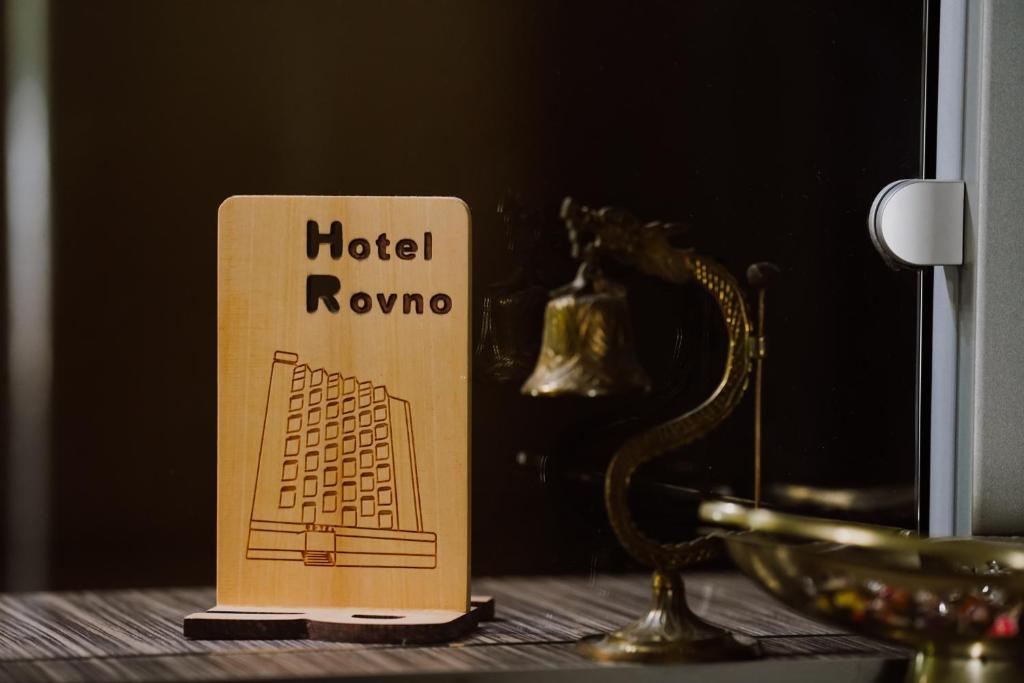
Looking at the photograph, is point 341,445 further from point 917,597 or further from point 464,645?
point 917,597

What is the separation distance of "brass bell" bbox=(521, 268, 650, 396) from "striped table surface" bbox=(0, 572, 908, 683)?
0.56ft

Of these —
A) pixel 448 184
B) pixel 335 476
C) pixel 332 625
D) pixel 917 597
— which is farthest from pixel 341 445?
pixel 917 597

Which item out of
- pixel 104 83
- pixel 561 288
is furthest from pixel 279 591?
pixel 104 83

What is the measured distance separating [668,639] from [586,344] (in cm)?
21

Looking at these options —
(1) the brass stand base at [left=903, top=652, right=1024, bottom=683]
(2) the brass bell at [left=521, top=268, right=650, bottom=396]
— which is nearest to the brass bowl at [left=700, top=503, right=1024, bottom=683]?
(1) the brass stand base at [left=903, top=652, right=1024, bottom=683]

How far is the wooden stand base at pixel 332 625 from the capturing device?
0.80m

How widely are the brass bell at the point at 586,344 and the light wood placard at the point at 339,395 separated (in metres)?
0.07

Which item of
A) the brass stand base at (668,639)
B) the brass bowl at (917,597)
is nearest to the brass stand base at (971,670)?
the brass bowl at (917,597)

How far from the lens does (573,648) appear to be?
0.81m

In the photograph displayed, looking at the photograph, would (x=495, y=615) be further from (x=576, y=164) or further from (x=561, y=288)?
(x=576, y=164)

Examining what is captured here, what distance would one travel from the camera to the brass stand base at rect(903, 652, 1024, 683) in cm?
71

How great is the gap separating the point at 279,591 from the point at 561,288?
311 millimetres

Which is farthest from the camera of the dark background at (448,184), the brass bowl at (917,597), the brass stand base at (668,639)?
the dark background at (448,184)

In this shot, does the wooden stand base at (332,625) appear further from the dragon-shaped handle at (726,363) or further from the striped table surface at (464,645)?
the dragon-shaped handle at (726,363)
